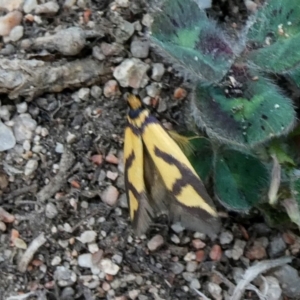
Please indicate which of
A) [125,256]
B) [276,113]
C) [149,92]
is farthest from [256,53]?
[125,256]

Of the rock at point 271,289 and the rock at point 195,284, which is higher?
the rock at point 271,289

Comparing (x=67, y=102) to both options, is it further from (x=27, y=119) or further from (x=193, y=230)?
(x=193, y=230)

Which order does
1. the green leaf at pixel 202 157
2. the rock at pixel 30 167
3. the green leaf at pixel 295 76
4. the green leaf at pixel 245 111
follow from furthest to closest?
the rock at pixel 30 167
the green leaf at pixel 202 157
the green leaf at pixel 295 76
the green leaf at pixel 245 111

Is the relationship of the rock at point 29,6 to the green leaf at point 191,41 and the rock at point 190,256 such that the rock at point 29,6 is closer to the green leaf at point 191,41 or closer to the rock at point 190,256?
the green leaf at point 191,41

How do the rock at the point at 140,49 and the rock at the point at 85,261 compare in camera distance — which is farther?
the rock at the point at 140,49

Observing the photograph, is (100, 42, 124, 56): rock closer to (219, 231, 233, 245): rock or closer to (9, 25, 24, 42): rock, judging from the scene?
(9, 25, 24, 42): rock

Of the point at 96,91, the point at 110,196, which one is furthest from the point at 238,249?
the point at 96,91

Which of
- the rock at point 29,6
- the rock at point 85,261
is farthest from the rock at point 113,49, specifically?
the rock at point 85,261
